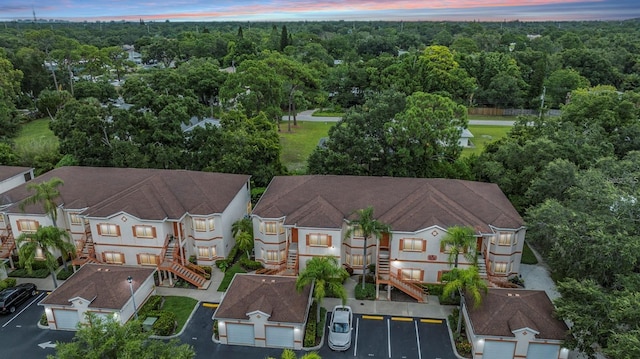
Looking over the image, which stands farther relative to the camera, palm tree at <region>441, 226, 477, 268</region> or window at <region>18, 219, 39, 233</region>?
window at <region>18, 219, 39, 233</region>

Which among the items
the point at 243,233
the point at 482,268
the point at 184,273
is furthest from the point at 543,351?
the point at 184,273

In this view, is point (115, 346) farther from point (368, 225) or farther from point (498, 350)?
point (498, 350)

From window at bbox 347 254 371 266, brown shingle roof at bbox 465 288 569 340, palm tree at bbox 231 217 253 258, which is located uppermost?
palm tree at bbox 231 217 253 258

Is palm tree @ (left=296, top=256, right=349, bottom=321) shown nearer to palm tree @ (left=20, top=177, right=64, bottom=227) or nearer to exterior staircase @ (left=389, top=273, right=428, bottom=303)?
exterior staircase @ (left=389, top=273, right=428, bottom=303)

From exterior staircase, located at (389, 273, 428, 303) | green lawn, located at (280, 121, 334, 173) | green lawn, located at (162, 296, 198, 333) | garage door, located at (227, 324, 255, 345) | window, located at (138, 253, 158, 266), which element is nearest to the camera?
garage door, located at (227, 324, 255, 345)

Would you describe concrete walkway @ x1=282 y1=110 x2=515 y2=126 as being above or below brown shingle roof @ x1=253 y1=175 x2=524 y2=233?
below

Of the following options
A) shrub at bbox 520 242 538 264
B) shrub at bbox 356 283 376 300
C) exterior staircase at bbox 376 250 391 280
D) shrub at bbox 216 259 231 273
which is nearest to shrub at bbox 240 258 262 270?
shrub at bbox 216 259 231 273
